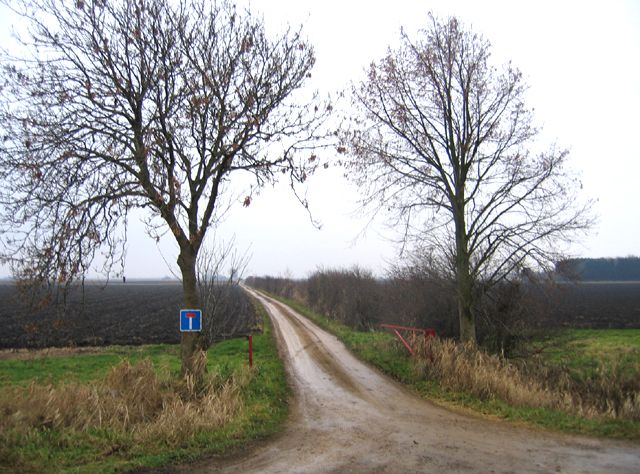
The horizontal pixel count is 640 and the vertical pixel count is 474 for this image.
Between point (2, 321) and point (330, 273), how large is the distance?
25.7 meters

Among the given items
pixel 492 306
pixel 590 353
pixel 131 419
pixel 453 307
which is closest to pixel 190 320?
pixel 131 419

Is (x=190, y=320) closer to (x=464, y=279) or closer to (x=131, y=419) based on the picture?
(x=131, y=419)

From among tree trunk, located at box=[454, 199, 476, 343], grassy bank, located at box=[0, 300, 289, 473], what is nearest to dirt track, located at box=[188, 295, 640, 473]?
grassy bank, located at box=[0, 300, 289, 473]

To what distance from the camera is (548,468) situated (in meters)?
7.02

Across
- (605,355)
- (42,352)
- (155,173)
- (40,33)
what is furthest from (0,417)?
(605,355)

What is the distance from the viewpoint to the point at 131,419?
908cm

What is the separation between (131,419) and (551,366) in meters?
15.5

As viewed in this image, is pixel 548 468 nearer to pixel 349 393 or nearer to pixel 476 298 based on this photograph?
pixel 349 393

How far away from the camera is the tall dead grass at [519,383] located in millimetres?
11461

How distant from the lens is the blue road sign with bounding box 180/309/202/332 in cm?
1100

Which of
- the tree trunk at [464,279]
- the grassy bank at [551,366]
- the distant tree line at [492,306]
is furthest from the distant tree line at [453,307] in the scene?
the grassy bank at [551,366]

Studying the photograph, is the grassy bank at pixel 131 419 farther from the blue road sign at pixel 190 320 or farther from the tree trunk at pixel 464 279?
the tree trunk at pixel 464 279

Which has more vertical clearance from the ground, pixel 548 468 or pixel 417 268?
pixel 417 268

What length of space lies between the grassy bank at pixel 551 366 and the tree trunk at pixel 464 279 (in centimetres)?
230
